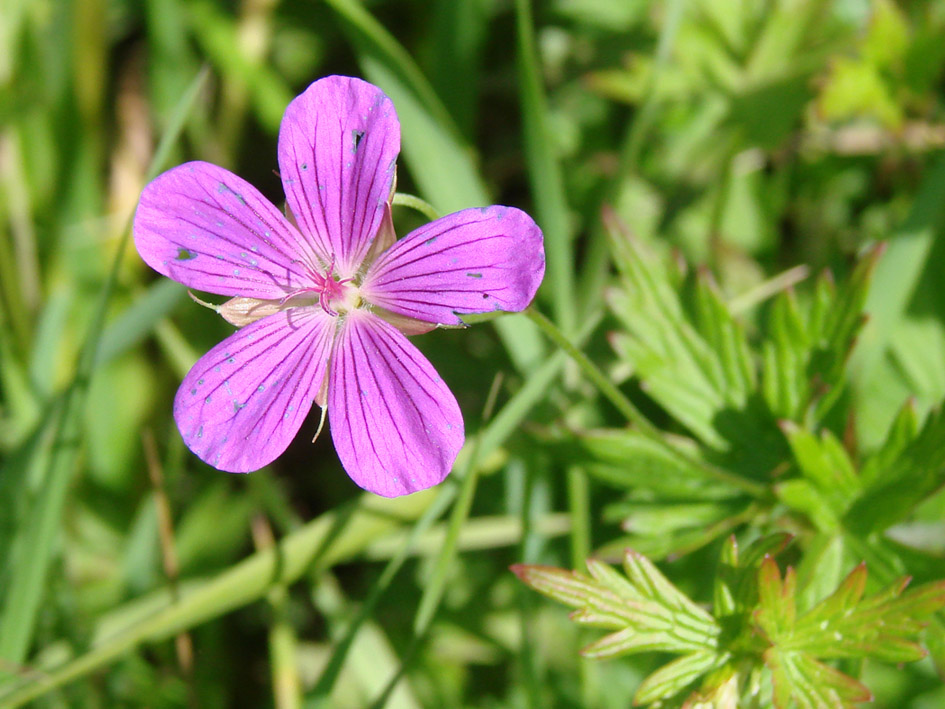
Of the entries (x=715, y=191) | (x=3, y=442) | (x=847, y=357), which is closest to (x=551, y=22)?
(x=715, y=191)

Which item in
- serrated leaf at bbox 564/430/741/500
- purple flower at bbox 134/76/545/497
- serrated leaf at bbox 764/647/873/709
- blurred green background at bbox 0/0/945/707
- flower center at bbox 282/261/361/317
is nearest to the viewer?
purple flower at bbox 134/76/545/497

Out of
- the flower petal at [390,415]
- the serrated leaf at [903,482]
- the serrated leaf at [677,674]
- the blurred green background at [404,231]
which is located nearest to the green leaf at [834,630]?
the serrated leaf at [677,674]

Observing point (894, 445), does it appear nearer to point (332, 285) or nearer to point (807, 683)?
point (807, 683)

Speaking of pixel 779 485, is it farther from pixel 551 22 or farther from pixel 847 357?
pixel 551 22

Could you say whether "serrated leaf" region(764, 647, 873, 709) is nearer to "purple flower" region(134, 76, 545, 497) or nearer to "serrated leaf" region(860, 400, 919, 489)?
"serrated leaf" region(860, 400, 919, 489)

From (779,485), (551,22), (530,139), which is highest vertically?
Answer: (551,22)

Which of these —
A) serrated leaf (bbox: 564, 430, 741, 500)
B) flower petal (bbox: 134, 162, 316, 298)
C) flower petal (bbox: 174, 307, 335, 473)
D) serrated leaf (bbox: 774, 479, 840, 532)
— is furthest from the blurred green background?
flower petal (bbox: 174, 307, 335, 473)
